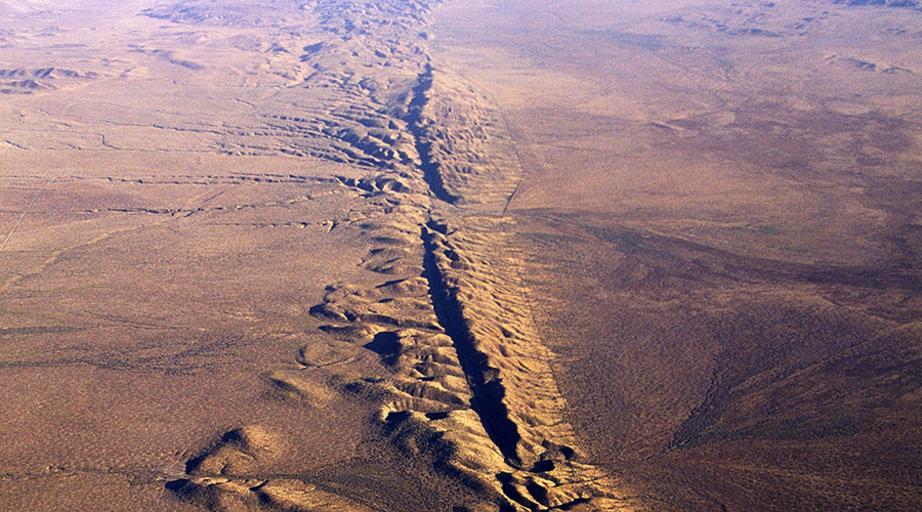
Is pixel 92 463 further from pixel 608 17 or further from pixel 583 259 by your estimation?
pixel 608 17

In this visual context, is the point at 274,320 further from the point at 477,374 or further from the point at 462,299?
the point at 477,374

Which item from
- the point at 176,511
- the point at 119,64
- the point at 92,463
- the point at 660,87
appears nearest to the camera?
the point at 176,511

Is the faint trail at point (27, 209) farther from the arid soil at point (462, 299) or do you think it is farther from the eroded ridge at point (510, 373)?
the eroded ridge at point (510, 373)

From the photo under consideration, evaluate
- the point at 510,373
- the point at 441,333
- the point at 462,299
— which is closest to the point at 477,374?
the point at 510,373

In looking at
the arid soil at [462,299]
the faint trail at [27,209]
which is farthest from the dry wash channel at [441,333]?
the faint trail at [27,209]

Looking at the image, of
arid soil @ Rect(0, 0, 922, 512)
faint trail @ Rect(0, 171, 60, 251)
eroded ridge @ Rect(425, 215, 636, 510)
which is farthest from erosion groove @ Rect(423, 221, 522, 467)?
faint trail @ Rect(0, 171, 60, 251)

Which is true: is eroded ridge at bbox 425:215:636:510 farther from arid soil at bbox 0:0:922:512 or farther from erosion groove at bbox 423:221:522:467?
arid soil at bbox 0:0:922:512

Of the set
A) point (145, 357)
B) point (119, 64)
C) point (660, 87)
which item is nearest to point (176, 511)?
point (145, 357)
